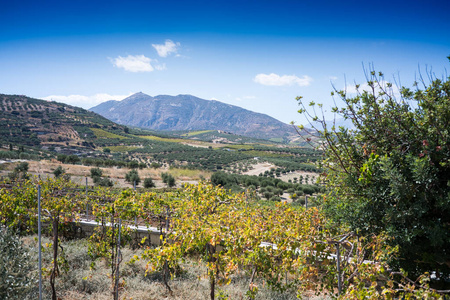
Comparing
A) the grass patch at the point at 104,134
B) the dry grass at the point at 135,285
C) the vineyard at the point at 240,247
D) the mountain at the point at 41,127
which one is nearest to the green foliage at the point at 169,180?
the vineyard at the point at 240,247

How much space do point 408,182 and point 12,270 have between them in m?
7.64

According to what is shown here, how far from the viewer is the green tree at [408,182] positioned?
473cm

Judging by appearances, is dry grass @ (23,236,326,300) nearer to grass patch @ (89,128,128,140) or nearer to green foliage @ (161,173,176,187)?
green foliage @ (161,173,176,187)

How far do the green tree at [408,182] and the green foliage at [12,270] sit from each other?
6.42 metres

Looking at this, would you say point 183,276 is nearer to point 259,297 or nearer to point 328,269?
point 259,297

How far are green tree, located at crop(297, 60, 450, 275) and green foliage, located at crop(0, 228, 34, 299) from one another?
253 inches

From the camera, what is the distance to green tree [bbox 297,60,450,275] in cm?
473

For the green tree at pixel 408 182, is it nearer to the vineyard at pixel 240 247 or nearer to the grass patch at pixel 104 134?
the vineyard at pixel 240 247

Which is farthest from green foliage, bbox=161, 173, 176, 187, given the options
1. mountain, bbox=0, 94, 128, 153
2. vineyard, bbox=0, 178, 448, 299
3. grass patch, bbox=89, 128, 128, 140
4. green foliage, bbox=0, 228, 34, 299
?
grass patch, bbox=89, 128, 128, 140

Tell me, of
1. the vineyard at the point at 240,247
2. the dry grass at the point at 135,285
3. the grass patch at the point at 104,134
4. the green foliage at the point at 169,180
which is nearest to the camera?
the vineyard at the point at 240,247

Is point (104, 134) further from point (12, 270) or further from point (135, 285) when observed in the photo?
point (12, 270)

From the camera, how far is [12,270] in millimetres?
5352

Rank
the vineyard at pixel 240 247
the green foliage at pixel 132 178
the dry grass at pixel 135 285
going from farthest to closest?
the green foliage at pixel 132 178 < the dry grass at pixel 135 285 < the vineyard at pixel 240 247

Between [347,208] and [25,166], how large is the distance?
103 feet
